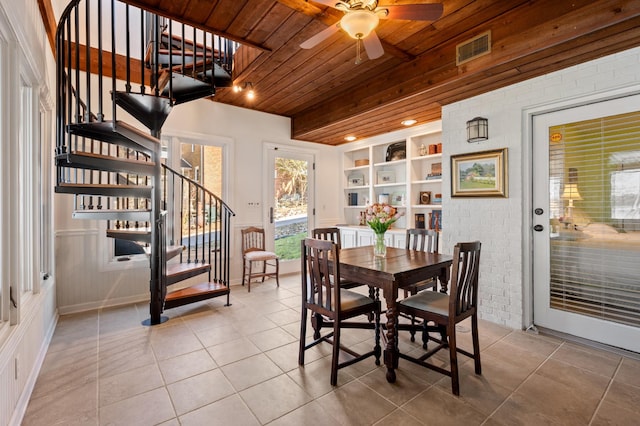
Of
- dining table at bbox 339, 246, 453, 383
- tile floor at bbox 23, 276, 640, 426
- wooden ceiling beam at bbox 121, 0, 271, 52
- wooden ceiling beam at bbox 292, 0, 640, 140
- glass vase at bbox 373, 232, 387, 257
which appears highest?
wooden ceiling beam at bbox 121, 0, 271, 52

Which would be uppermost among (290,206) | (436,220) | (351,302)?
(290,206)

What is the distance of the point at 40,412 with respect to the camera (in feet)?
5.92

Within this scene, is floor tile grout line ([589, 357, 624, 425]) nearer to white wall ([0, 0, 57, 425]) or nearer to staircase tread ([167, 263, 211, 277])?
white wall ([0, 0, 57, 425])

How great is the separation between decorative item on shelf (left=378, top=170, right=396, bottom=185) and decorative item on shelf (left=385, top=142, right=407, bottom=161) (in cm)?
26

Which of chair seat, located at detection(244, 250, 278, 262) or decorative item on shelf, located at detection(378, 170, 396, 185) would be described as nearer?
chair seat, located at detection(244, 250, 278, 262)

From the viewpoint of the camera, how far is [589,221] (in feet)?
8.86

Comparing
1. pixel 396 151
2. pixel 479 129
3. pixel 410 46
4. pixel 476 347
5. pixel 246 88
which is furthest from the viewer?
pixel 396 151

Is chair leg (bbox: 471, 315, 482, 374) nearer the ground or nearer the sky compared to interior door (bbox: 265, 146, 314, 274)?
nearer the ground

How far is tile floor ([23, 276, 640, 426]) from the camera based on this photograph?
177 centimetres

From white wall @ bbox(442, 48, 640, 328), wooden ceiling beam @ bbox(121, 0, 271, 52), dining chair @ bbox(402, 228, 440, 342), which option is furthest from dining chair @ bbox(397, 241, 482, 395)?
wooden ceiling beam @ bbox(121, 0, 271, 52)

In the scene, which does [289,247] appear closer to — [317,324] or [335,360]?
[317,324]

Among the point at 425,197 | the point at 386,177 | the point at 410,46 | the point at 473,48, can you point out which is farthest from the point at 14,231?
the point at 386,177

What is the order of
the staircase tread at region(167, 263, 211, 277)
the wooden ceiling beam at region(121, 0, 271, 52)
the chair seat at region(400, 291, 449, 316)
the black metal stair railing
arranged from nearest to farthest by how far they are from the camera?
1. the chair seat at region(400, 291, 449, 316)
2. the wooden ceiling beam at region(121, 0, 271, 52)
3. the staircase tread at region(167, 263, 211, 277)
4. the black metal stair railing

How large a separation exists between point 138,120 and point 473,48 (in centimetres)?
330
